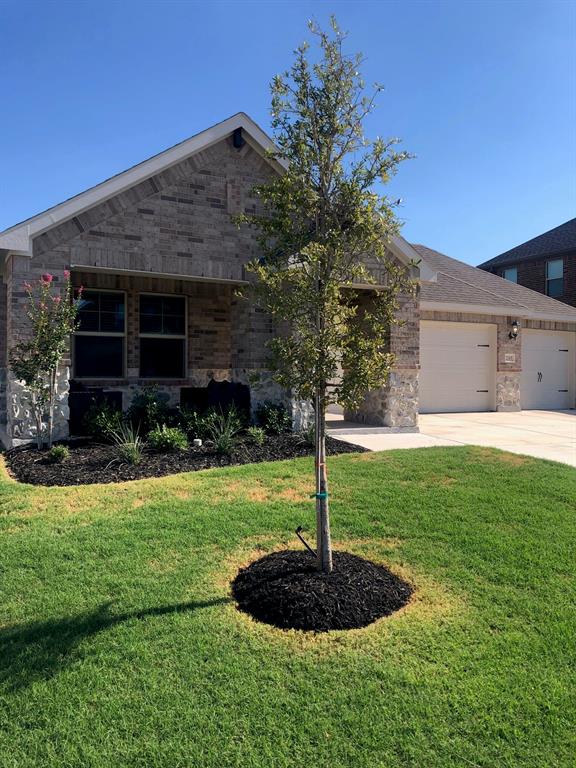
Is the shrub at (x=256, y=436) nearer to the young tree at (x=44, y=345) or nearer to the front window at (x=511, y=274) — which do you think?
the young tree at (x=44, y=345)

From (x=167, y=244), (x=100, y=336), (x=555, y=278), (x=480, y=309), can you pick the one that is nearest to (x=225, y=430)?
(x=167, y=244)

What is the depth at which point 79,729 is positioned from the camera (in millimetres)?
2842

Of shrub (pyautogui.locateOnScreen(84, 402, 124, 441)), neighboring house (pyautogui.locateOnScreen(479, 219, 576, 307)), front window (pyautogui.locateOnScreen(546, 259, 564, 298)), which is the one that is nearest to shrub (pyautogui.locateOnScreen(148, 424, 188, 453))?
shrub (pyautogui.locateOnScreen(84, 402, 124, 441))

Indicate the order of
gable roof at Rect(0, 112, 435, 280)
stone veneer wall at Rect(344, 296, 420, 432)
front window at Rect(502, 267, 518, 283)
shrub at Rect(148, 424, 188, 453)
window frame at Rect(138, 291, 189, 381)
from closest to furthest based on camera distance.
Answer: shrub at Rect(148, 424, 188, 453) → gable roof at Rect(0, 112, 435, 280) → stone veneer wall at Rect(344, 296, 420, 432) → window frame at Rect(138, 291, 189, 381) → front window at Rect(502, 267, 518, 283)

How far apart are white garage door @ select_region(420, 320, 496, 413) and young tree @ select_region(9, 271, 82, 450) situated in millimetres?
9526

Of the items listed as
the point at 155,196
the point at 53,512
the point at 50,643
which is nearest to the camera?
the point at 50,643

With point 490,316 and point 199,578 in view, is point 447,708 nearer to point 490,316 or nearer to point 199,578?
point 199,578

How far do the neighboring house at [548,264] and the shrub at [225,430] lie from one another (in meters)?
18.4

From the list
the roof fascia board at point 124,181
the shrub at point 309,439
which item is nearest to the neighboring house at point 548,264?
the roof fascia board at point 124,181

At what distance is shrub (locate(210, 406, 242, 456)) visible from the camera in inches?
333

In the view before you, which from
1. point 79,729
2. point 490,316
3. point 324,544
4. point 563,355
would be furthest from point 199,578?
point 563,355

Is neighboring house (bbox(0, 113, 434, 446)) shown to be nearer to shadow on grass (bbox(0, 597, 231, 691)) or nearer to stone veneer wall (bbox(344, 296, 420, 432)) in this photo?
stone veneer wall (bbox(344, 296, 420, 432))

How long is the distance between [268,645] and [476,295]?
14312 mm

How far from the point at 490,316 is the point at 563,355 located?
4.04 meters
